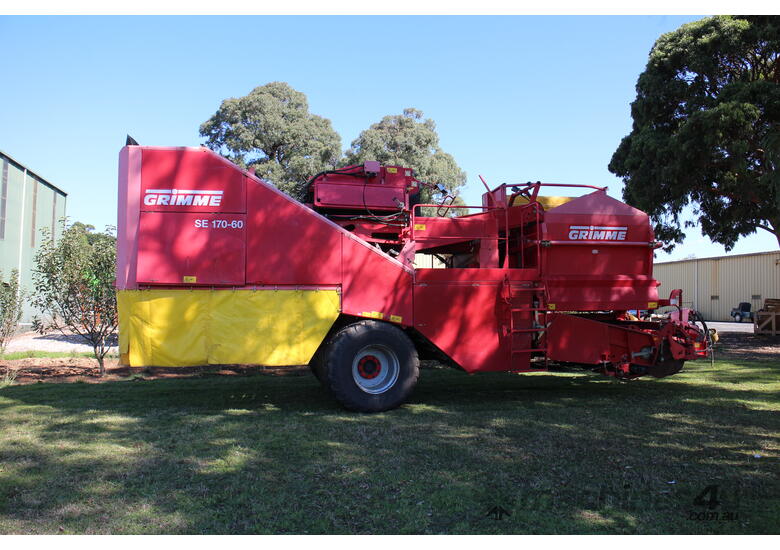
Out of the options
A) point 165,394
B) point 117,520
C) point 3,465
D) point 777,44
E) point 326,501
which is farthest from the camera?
point 777,44

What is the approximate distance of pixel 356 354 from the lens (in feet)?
22.1

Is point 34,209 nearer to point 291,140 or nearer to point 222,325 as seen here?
point 291,140

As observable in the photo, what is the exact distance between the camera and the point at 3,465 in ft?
15.5

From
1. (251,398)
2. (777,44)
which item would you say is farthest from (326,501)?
(777,44)

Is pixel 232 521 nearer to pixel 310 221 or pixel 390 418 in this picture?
pixel 390 418

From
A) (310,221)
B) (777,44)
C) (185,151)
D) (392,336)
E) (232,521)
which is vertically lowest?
(232,521)

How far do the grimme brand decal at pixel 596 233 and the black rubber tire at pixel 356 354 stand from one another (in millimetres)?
2699

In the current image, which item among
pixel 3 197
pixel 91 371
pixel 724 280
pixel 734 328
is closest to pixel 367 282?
pixel 91 371

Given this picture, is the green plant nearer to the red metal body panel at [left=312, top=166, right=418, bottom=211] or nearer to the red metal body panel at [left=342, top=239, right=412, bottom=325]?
the red metal body panel at [left=312, top=166, right=418, bottom=211]

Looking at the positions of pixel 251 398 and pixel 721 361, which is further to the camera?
pixel 721 361

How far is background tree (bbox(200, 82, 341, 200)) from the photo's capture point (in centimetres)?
2480

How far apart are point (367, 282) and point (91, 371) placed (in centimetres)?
665

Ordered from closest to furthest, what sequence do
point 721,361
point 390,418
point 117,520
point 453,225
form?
point 117,520 → point 390,418 → point 453,225 → point 721,361

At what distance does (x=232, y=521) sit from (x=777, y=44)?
56.4ft
